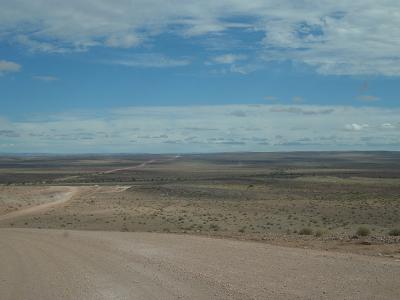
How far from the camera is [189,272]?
12.0 meters

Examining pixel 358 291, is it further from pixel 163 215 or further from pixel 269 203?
pixel 269 203

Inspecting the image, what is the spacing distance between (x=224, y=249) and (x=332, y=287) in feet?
18.8

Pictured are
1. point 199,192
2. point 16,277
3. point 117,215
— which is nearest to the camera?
point 16,277

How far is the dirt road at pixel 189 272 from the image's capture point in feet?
32.7

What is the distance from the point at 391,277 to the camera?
1095 centimetres

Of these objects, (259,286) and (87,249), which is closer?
(259,286)

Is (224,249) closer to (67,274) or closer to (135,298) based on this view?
(67,274)

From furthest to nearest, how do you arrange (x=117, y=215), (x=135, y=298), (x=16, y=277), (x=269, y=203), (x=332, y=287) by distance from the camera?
1. (x=269, y=203)
2. (x=117, y=215)
3. (x=16, y=277)
4. (x=332, y=287)
5. (x=135, y=298)

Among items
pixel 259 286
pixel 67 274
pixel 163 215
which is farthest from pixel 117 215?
pixel 259 286

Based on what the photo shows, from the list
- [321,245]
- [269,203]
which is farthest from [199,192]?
[321,245]

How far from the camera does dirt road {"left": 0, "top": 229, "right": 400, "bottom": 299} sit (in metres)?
9.96

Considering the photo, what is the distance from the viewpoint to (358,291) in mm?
9844

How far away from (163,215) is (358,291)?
1110 inches

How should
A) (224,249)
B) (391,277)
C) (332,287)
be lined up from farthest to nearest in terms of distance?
(224,249) < (391,277) < (332,287)
